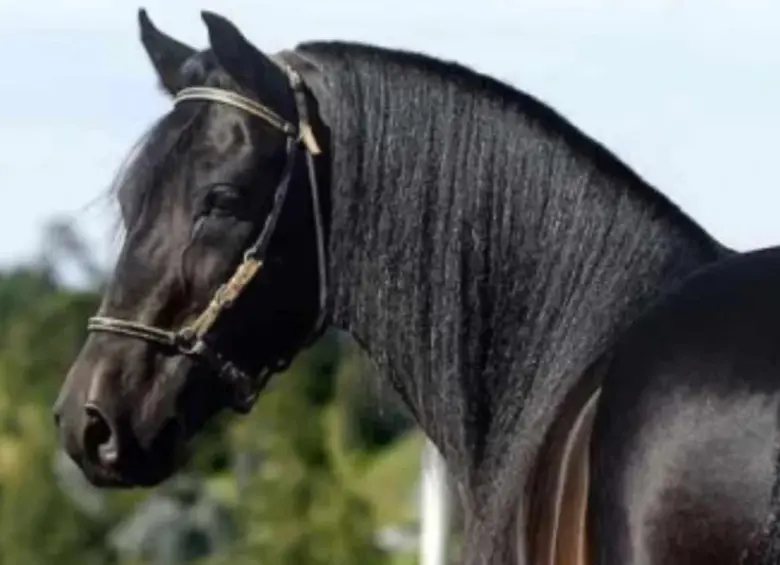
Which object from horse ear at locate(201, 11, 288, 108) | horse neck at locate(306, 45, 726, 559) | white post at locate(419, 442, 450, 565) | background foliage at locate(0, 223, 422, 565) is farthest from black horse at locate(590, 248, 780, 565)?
background foliage at locate(0, 223, 422, 565)

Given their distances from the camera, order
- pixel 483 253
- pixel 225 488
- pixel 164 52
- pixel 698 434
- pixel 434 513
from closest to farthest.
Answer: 1. pixel 698 434
2. pixel 483 253
3. pixel 164 52
4. pixel 434 513
5. pixel 225 488

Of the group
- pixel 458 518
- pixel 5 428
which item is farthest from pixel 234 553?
pixel 458 518

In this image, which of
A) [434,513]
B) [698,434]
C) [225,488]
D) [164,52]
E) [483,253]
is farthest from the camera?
[225,488]

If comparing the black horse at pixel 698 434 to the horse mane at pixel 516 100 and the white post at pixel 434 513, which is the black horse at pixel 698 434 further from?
the white post at pixel 434 513

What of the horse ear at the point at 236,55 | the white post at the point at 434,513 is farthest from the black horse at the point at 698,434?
the white post at the point at 434,513

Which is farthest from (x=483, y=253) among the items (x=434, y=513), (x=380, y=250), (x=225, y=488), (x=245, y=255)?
(x=225, y=488)

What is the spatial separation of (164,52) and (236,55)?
36 centimetres

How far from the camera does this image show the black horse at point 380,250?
434 cm

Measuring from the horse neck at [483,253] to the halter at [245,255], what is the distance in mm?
55

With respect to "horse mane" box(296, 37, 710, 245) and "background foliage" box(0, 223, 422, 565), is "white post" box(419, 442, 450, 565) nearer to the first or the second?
"horse mane" box(296, 37, 710, 245)

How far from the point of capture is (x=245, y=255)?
441 centimetres

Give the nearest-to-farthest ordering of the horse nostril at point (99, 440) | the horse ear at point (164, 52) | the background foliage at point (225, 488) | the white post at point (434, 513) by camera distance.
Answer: the horse nostril at point (99, 440) → the horse ear at point (164, 52) → the white post at point (434, 513) → the background foliage at point (225, 488)

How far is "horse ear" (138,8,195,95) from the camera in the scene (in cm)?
467

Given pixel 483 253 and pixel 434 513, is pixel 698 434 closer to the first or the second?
pixel 483 253
